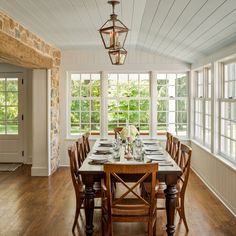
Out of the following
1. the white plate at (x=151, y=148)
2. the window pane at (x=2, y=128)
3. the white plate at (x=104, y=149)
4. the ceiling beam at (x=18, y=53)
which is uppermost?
the ceiling beam at (x=18, y=53)

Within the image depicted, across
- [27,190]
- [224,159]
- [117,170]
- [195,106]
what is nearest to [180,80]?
[195,106]

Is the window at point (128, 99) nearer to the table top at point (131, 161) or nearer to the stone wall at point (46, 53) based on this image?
the stone wall at point (46, 53)

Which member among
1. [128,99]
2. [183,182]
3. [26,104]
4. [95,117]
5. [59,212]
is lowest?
[59,212]

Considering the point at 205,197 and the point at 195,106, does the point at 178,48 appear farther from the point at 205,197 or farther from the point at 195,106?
the point at 205,197

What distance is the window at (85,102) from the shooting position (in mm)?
8117

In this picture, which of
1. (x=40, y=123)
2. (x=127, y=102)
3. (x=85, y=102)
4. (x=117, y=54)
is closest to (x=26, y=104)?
(x=85, y=102)

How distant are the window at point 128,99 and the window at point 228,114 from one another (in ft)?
8.58

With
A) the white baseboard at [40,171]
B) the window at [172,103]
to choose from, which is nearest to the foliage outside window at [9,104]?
the white baseboard at [40,171]

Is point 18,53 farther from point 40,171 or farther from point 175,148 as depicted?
point 40,171

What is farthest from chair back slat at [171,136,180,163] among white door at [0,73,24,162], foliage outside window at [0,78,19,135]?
foliage outside window at [0,78,19,135]

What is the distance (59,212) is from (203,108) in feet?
11.9

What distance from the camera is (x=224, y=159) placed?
212 inches

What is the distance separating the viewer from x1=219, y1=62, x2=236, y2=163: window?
5172 mm

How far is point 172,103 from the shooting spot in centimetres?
815
